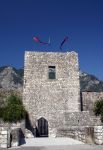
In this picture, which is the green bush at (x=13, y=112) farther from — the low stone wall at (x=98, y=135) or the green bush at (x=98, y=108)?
the low stone wall at (x=98, y=135)

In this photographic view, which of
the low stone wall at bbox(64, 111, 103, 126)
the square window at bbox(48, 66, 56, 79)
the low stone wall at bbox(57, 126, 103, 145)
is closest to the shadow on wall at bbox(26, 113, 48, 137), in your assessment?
the low stone wall at bbox(64, 111, 103, 126)

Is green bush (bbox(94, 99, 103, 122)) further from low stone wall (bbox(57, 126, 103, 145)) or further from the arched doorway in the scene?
low stone wall (bbox(57, 126, 103, 145))

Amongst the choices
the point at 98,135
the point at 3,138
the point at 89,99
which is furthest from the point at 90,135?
the point at 89,99

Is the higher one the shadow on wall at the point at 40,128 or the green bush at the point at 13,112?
the green bush at the point at 13,112

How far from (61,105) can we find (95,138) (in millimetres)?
11821

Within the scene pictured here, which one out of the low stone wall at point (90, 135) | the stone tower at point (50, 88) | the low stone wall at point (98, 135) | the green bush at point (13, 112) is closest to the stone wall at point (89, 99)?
the stone tower at point (50, 88)

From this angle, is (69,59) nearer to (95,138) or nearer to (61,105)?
(61,105)

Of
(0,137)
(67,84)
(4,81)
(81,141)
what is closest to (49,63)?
(67,84)

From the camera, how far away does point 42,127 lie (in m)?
25.4

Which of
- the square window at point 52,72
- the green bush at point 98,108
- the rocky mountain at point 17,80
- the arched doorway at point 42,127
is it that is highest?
the rocky mountain at point 17,80

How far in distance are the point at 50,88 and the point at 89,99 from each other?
4.08 meters

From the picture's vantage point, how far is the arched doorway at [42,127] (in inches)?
967

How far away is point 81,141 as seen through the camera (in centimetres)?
1440

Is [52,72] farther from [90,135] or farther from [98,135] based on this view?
[98,135]
